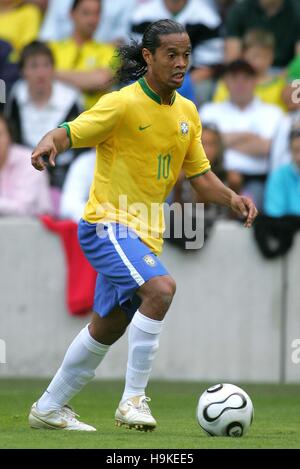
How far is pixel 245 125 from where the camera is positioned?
1312cm

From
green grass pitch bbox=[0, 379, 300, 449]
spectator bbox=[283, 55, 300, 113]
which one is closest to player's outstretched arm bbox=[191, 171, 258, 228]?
green grass pitch bbox=[0, 379, 300, 449]

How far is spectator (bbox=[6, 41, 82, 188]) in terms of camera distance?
13.0 m

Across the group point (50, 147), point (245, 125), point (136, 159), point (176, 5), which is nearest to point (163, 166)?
point (136, 159)

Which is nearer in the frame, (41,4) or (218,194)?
(218,194)

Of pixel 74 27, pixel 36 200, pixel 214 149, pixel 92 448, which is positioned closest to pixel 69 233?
pixel 36 200

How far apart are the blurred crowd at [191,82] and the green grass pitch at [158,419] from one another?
192 cm

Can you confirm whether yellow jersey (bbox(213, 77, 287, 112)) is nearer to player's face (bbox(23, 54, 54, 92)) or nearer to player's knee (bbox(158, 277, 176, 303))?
player's face (bbox(23, 54, 54, 92))

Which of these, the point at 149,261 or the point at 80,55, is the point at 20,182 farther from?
the point at 149,261

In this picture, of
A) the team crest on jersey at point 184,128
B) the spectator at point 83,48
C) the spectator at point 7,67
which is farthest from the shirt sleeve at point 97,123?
the spectator at point 83,48

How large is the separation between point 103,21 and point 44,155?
27.8 feet

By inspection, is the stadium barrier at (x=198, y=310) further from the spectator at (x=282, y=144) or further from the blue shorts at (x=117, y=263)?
the blue shorts at (x=117, y=263)

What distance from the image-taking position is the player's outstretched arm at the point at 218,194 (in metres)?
7.14

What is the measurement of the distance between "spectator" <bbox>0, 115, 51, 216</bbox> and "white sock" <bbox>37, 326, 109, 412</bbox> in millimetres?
4871

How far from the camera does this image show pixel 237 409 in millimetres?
6594
